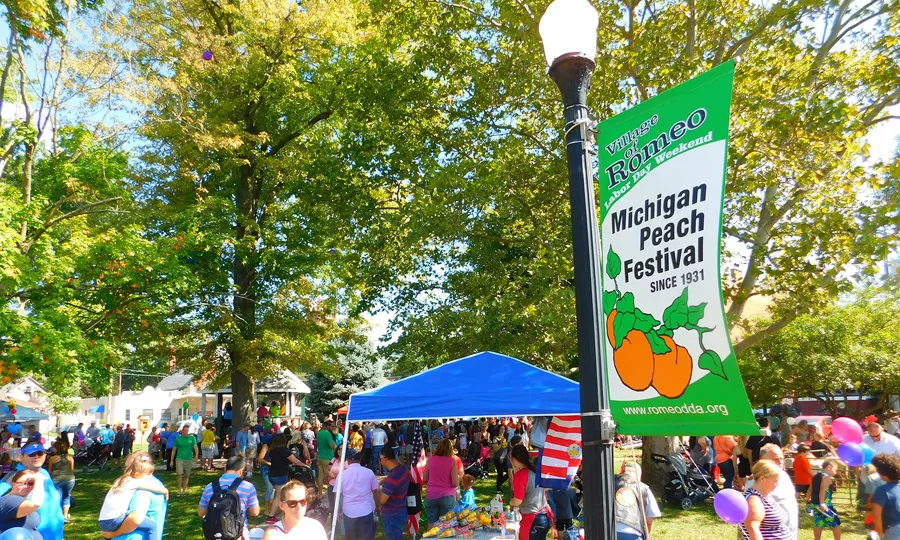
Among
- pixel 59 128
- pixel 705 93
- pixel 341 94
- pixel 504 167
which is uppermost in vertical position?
pixel 341 94

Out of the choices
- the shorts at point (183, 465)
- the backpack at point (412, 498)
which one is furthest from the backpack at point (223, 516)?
the shorts at point (183, 465)

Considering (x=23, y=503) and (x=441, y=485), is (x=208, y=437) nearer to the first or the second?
(x=441, y=485)

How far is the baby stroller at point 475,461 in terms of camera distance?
18.9m

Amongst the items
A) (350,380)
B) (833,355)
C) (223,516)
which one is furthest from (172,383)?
(223,516)

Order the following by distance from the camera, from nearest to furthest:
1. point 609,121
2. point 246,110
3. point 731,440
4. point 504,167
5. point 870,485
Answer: point 609,121 → point 870,485 → point 731,440 → point 504,167 → point 246,110

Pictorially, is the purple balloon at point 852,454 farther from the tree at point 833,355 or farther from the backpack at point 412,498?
the tree at point 833,355

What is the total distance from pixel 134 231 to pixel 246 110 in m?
8.19

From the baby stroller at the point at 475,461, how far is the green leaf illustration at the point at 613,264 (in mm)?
16543

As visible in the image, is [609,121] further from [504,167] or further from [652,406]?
[504,167]

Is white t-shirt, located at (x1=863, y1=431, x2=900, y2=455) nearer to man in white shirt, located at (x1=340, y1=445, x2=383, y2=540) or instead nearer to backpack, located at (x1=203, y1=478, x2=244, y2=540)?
man in white shirt, located at (x1=340, y1=445, x2=383, y2=540)

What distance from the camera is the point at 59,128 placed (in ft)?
44.8

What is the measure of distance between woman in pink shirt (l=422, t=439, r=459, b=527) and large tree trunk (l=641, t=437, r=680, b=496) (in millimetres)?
6560

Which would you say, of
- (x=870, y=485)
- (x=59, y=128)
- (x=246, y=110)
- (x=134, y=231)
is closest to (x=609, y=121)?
(x=870, y=485)

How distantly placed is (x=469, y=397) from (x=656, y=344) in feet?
15.7
